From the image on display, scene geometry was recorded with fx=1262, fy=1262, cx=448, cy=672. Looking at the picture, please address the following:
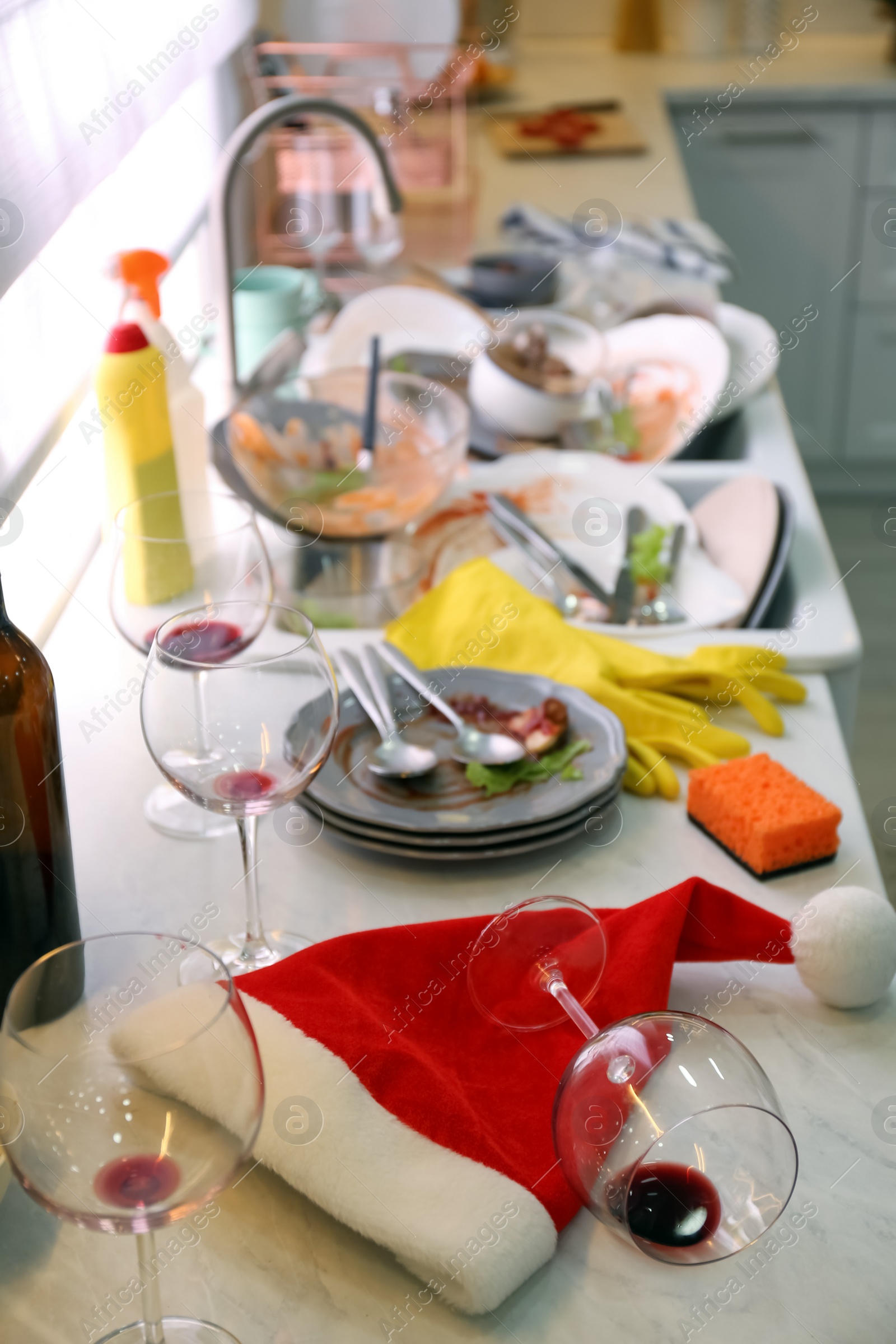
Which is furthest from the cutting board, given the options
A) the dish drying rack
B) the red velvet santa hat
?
the red velvet santa hat

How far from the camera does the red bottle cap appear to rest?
114 centimetres

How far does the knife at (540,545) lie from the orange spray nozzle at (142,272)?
1.31ft

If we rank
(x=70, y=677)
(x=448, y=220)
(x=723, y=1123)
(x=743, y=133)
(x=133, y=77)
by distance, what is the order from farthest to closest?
(x=743, y=133) < (x=448, y=220) < (x=133, y=77) < (x=70, y=677) < (x=723, y=1123)

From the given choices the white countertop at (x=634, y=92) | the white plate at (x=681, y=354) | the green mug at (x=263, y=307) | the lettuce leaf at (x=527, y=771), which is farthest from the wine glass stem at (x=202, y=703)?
the white countertop at (x=634, y=92)

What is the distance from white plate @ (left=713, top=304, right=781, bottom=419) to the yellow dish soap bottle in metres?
0.80

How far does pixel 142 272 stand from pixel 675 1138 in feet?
3.26

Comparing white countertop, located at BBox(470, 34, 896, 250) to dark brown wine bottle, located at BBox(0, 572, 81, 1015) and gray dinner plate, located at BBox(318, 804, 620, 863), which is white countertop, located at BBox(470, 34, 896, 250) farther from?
dark brown wine bottle, located at BBox(0, 572, 81, 1015)

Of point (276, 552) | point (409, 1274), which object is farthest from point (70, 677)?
point (409, 1274)

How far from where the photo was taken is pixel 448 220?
2.26 metres

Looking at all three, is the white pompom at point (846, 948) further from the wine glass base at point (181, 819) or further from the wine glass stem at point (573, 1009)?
the wine glass base at point (181, 819)

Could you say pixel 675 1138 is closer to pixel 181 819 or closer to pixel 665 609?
pixel 181 819

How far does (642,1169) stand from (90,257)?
1308 mm

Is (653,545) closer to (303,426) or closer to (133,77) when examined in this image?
(303,426)

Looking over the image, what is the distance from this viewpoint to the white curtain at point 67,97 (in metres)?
1.03
